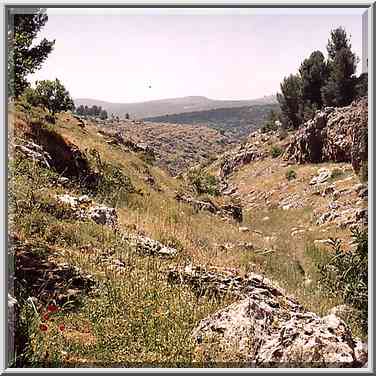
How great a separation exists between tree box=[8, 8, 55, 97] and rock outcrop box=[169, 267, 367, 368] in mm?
2487

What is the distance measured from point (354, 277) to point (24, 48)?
3648 mm

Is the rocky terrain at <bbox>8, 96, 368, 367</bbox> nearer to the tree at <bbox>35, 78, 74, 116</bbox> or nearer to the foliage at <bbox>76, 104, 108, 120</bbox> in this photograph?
the tree at <bbox>35, 78, 74, 116</bbox>

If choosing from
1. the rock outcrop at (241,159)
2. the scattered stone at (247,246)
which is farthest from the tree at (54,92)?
the rock outcrop at (241,159)

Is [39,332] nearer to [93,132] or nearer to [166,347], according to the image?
[166,347]

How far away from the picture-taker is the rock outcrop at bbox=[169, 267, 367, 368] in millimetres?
3439

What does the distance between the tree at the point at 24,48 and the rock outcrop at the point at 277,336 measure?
8.16 feet

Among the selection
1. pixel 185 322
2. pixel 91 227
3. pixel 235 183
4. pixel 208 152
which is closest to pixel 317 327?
pixel 185 322

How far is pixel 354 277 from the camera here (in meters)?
4.36

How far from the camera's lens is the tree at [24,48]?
13.6 feet

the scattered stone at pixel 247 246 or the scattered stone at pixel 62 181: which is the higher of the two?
the scattered stone at pixel 62 181

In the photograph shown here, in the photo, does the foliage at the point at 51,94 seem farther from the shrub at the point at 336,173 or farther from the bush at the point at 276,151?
the bush at the point at 276,151

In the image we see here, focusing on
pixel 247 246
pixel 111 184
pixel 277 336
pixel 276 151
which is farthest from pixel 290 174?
pixel 277 336

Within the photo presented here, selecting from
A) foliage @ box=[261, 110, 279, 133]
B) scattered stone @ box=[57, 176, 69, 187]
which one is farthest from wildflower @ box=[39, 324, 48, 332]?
foliage @ box=[261, 110, 279, 133]

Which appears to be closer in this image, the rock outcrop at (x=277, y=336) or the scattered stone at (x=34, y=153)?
the rock outcrop at (x=277, y=336)
